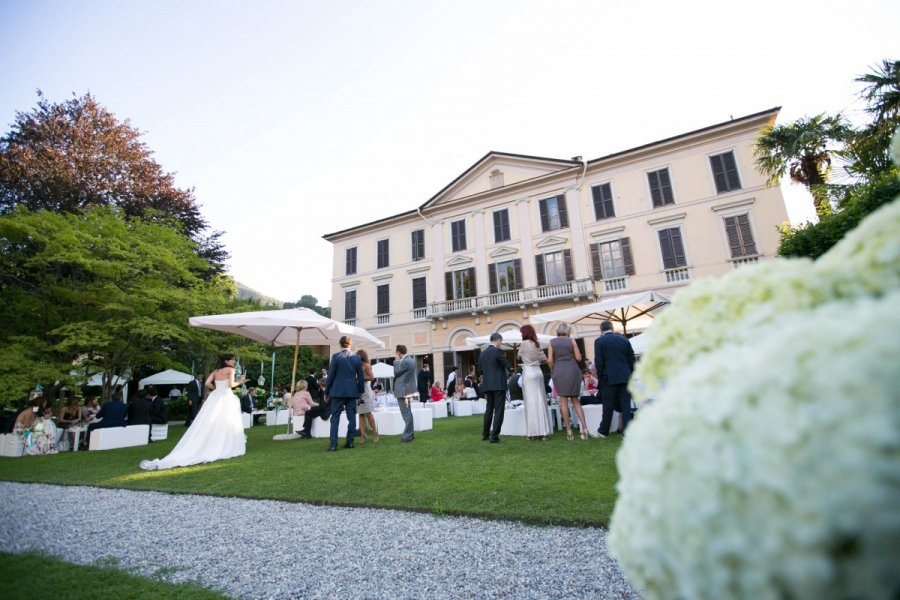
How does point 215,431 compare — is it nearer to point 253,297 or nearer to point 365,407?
point 365,407

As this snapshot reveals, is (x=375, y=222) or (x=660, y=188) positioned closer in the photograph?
(x=660, y=188)

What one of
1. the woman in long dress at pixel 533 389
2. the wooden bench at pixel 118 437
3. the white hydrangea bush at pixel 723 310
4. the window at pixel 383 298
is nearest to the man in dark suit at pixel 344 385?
the woman in long dress at pixel 533 389

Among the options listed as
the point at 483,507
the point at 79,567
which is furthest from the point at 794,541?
the point at 79,567

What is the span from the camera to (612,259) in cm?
2084

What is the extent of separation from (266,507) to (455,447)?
335cm

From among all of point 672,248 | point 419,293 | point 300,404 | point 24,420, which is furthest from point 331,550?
point 419,293

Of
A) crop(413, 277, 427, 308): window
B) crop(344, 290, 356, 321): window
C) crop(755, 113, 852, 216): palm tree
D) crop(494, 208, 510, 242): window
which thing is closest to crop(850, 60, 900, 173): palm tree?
crop(755, 113, 852, 216): palm tree

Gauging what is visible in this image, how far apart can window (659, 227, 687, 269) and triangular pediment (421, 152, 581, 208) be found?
599cm

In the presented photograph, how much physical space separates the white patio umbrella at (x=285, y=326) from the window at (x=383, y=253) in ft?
52.0

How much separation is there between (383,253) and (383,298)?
316cm

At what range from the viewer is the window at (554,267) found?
21.5 m

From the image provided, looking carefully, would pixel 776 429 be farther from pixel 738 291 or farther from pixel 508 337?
pixel 508 337

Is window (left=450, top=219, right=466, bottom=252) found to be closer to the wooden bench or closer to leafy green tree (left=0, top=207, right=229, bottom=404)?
leafy green tree (left=0, top=207, right=229, bottom=404)

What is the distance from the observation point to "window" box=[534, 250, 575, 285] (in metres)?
21.5
